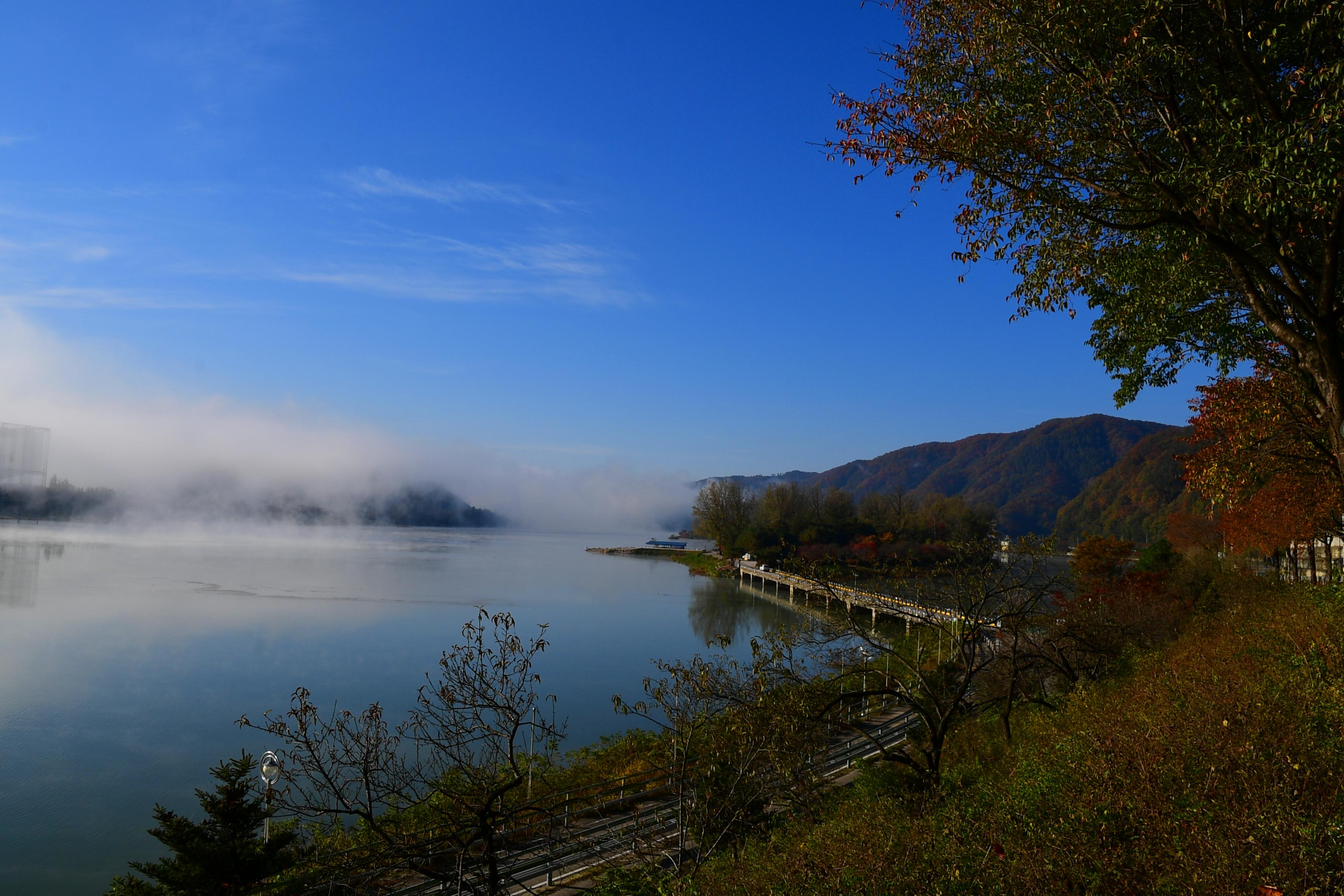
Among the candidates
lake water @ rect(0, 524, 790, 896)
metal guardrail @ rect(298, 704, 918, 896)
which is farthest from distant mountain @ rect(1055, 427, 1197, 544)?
metal guardrail @ rect(298, 704, 918, 896)

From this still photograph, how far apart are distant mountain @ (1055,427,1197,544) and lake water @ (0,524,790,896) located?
153 ft

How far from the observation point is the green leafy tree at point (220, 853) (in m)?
10.2

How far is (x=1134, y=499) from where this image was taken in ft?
298

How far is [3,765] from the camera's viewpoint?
1969 cm

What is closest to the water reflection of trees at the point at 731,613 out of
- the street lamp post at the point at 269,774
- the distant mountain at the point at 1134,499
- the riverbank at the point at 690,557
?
the riverbank at the point at 690,557

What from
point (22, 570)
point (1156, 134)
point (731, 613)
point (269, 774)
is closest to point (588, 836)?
point (269, 774)

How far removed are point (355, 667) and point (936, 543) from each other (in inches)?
1851

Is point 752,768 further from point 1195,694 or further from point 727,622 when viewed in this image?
point 727,622

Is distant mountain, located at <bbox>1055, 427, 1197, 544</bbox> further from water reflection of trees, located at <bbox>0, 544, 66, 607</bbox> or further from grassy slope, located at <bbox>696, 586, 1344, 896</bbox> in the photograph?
water reflection of trees, located at <bbox>0, 544, 66, 607</bbox>

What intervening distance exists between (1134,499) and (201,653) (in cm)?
9447

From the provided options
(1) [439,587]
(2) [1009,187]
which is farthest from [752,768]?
(1) [439,587]

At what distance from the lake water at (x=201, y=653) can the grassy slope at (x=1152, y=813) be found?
15072 millimetres

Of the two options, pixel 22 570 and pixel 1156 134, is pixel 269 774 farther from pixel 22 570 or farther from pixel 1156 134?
pixel 22 570

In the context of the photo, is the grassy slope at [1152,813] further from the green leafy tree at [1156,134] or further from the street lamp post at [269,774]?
the street lamp post at [269,774]
